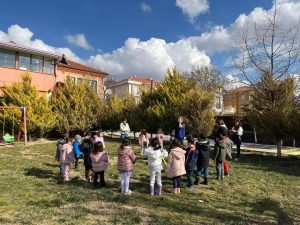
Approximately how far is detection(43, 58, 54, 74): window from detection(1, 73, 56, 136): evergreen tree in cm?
389

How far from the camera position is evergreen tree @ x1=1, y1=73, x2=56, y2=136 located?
2198 cm

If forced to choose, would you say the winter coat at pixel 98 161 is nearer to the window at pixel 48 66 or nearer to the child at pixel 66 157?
the child at pixel 66 157

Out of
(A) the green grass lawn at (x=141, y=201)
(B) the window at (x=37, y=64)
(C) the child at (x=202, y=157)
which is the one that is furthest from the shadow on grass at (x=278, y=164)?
(B) the window at (x=37, y=64)

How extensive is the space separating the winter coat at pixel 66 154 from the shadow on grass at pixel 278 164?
7.77m

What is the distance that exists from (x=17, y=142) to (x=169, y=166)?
1619 cm

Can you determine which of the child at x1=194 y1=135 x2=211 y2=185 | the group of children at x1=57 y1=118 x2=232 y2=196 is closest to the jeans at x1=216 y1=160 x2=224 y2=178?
the group of children at x1=57 y1=118 x2=232 y2=196

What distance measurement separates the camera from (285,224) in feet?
22.0

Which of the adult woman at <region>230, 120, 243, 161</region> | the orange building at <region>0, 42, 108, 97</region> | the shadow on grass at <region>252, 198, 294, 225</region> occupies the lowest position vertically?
the shadow on grass at <region>252, 198, 294, 225</region>

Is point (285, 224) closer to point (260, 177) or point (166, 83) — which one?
point (260, 177)

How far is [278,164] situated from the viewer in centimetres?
1434

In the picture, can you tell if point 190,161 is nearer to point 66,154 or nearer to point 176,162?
point 176,162

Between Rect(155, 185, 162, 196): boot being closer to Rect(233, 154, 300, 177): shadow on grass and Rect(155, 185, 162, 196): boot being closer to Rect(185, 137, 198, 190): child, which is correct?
Rect(185, 137, 198, 190): child

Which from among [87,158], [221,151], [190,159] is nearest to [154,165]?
[190,159]

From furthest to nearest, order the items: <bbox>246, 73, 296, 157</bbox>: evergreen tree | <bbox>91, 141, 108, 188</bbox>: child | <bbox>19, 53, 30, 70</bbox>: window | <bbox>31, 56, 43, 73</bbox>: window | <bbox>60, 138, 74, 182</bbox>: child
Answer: <bbox>31, 56, 43, 73</bbox>: window → <bbox>19, 53, 30, 70</bbox>: window → <bbox>246, 73, 296, 157</bbox>: evergreen tree → <bbox>60, 138, 74, 182</bbox>: child → <bbox>91, 141, 108, 188</bbox>: child
